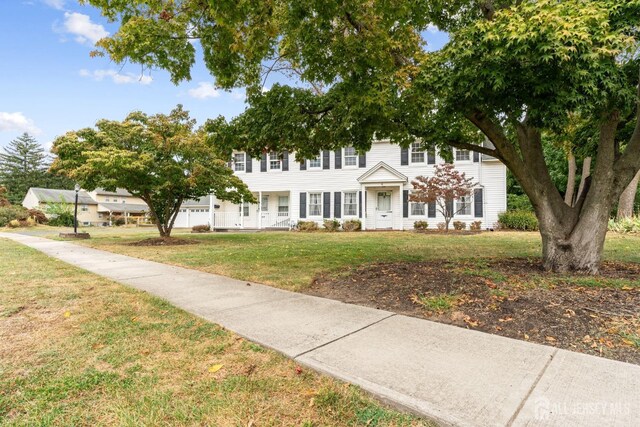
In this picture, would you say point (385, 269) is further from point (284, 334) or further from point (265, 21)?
point (265, 21)

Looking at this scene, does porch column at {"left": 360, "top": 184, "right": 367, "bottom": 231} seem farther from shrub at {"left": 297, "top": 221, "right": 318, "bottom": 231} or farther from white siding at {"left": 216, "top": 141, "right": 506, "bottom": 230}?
shrub at {"left": 297, "top": 221, "right": 318, "bottom": 231}

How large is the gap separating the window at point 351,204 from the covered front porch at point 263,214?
4.00m

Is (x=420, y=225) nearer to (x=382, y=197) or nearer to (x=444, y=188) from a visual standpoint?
(x=444, y=188)

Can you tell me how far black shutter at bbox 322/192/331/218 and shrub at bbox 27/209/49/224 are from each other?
2715 cm

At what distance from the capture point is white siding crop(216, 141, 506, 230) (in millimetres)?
18688

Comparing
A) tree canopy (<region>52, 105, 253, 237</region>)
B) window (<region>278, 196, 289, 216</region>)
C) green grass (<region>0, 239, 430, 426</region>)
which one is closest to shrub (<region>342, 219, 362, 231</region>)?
window (<region>278, 196, 289, 216</region>)

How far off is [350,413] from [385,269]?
4.52 meters

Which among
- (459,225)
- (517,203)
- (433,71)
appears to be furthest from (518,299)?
(517,203)

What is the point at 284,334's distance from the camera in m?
3.35

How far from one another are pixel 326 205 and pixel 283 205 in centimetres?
346

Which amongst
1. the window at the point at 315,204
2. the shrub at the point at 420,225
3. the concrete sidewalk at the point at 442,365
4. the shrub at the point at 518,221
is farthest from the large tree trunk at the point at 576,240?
the window at the point at 315,204

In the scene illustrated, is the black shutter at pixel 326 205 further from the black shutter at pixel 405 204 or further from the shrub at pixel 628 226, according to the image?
the shrub at pixel 628 226

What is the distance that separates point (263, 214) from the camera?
23078mm

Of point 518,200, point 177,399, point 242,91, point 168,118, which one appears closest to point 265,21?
point 242,91
